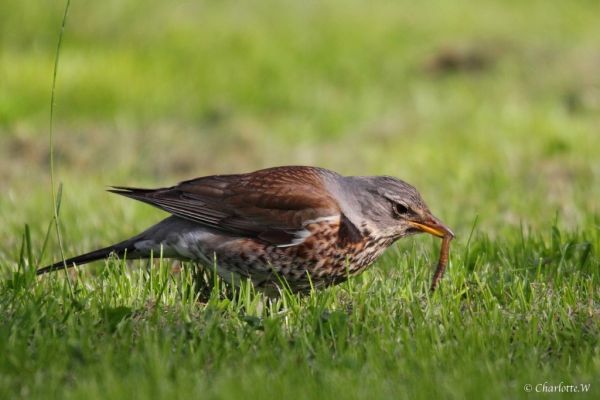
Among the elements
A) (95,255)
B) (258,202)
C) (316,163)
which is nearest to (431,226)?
(258,202)

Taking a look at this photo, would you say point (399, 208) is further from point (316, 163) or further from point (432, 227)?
point (316, 163)

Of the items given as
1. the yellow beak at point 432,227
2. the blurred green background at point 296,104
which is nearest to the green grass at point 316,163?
the blurred green background at point 296,104

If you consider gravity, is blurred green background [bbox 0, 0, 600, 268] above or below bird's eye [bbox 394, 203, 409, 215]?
above

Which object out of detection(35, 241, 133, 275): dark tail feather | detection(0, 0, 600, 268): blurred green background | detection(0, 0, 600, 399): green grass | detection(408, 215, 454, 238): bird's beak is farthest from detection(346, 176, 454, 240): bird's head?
detection(0, 0, 600, 268): blurred green background

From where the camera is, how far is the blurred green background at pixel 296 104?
29.9 feet

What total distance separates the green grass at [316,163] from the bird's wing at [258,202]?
15.7 inches

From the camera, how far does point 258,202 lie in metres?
6.02

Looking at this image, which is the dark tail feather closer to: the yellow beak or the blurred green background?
the blurred green background

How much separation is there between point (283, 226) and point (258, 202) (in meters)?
0.29

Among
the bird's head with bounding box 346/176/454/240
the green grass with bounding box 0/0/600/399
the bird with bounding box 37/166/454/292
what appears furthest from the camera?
the bird's head with bounding box 346/176/454/240

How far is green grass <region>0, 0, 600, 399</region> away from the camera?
14.6ft

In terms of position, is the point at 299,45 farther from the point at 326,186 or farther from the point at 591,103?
the point at 326,186

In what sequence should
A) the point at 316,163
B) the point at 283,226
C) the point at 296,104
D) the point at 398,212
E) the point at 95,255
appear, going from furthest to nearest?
the point at 296,104, the point at 316,163, the point at 95,255, the point at 398,212, the point at 283,226

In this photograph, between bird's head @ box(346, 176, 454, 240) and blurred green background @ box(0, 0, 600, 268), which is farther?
blurred green background @ box(0, 0, 600, 268)
